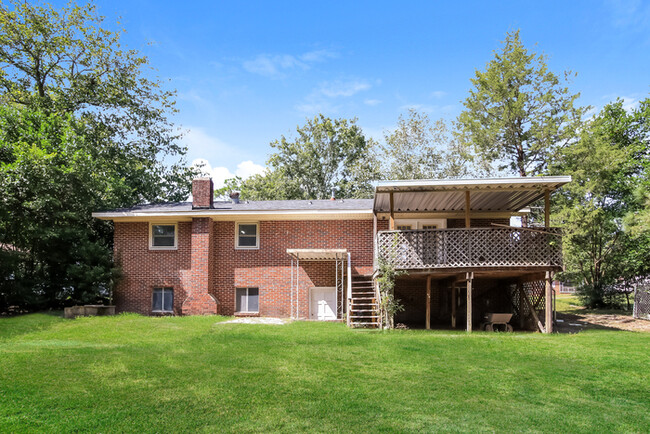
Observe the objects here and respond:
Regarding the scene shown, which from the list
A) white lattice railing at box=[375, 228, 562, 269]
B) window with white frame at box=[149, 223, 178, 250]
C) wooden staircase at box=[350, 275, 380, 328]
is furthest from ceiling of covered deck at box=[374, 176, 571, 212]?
window with white frame at box=[149, 223, 178, 250]

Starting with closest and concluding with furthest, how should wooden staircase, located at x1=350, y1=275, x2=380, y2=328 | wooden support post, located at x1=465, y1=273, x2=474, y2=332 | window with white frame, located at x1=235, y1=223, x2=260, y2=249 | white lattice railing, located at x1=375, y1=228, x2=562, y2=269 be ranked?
wooden support post, located at x1=465, y1=273, x2=474, y2=332 → white lattice railing, located at x1=375, y1=228, x2=562, y2=269 → wooden staircase, located at x1=350, y1=275, x2=380, y2=328 → window with white frame, located at x1=235, y1=223, x2=260, y2=249

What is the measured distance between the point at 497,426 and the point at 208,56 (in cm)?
1657

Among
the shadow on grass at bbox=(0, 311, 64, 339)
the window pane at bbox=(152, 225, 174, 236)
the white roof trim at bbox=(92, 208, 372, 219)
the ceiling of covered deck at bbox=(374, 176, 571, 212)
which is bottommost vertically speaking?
the shadow on grass at bbox=(0, 311, 64, 339)

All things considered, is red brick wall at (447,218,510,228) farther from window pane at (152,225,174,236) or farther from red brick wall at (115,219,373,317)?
window pane at (152,225,174,236)

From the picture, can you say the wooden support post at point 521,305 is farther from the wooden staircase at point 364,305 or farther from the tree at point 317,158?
the tree at point 317,158

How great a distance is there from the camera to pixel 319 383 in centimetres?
871

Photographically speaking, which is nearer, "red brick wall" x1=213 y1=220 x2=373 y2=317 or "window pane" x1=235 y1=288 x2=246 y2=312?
"red brick wall" x1=213 y1=220 x2=373 y2=317

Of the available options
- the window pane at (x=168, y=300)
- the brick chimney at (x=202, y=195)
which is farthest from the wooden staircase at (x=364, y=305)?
the window pane at (x=168, y=300)

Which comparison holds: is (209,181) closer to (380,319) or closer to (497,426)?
(380,319)

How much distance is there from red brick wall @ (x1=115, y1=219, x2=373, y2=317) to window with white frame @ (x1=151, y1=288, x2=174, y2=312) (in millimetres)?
222

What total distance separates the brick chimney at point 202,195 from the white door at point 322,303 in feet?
16.9

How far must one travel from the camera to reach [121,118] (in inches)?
1109

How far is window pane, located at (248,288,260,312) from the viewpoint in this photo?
20289 mm

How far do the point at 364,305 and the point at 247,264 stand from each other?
524 cm
